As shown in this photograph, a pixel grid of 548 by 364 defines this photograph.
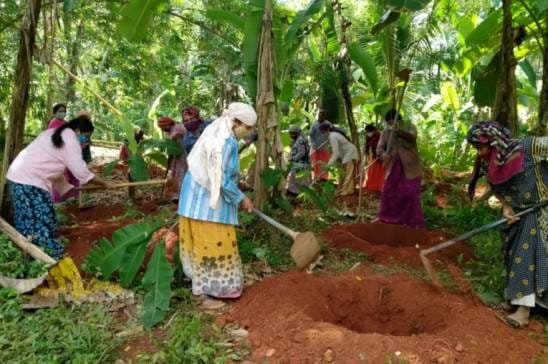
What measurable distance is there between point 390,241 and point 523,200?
2.27 metres

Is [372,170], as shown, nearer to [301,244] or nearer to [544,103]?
[544,103]

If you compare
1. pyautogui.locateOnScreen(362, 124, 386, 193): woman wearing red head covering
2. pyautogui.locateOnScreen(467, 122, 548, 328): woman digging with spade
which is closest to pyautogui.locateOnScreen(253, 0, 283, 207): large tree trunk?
pyautogui.locateOnScreen(467, 122, 548, 328): woman digging with spade

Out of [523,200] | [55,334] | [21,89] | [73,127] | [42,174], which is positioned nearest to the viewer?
[55,334]

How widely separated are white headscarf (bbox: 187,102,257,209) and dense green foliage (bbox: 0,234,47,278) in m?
1.53

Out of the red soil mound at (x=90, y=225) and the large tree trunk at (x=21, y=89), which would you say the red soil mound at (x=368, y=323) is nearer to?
the red soil mound at (x=90, y=225)

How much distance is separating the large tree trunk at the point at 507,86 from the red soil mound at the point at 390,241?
1.62 meters

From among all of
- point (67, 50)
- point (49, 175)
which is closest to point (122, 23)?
point (49, 175)

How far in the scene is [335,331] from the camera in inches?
124

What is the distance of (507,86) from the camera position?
238 inches

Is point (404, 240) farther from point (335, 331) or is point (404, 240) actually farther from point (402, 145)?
point (335, 331)

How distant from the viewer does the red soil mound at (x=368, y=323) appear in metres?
3.01

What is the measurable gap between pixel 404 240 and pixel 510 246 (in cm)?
199

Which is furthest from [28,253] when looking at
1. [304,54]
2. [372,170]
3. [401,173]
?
[304,54]

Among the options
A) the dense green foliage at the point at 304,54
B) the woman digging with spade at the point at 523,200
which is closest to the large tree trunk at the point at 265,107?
the dense green foliage at the point at 304,54
